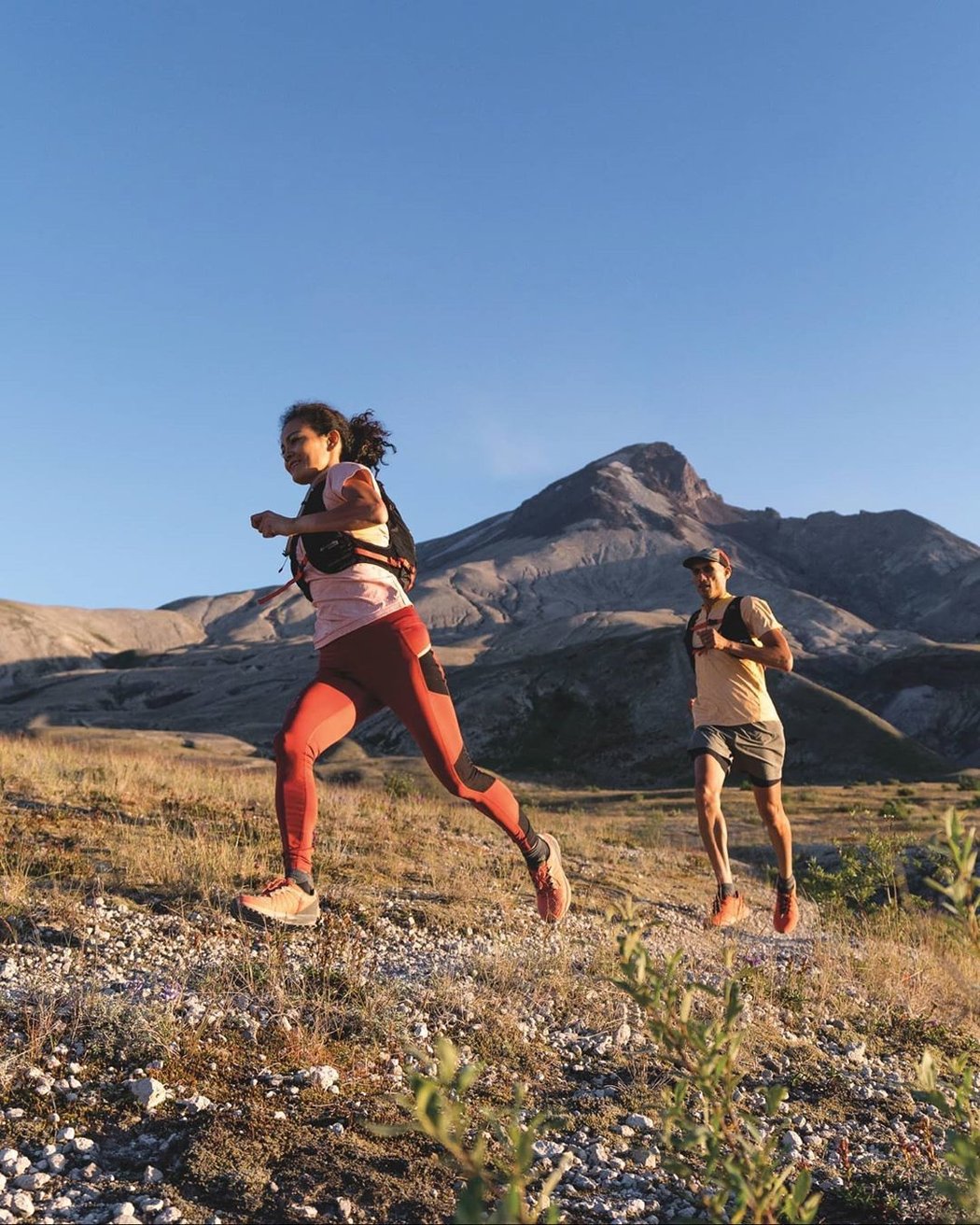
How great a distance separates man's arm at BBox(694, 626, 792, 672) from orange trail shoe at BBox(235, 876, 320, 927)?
11.1ft

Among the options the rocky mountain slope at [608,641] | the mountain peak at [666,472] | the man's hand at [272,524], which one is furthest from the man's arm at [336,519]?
the mountain peak at [666,472]

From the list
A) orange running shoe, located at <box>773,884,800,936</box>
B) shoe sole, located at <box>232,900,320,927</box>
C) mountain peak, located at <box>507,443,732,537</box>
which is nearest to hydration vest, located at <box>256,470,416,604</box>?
shoe sole, located at <box>232,900,320,927</box>

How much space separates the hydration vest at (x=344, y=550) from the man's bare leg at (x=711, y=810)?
276cm

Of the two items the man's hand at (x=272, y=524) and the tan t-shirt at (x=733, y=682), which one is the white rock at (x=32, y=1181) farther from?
the tan t-shirt at (x=733, y=682)

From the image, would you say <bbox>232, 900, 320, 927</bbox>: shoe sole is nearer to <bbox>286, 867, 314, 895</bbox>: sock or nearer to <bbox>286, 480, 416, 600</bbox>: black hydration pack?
<bbox>286, 867, 314, 895</bbox>: sock

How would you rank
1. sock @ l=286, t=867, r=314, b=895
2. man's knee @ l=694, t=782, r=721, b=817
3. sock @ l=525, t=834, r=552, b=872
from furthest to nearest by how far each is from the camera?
man's knee @ l=694, t=782, r=721, b=817 → sock @ l=525, t=834, r=552, b=872 → sock @ l=286, t=867, r=314, b=895

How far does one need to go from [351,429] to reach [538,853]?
2.78 meters

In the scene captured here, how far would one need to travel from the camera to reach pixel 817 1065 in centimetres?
394

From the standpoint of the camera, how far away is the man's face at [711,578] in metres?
7.02

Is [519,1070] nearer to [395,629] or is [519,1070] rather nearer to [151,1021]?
[151,1021]

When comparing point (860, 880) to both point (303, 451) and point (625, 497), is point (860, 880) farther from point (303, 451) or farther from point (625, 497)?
point (625, 497)

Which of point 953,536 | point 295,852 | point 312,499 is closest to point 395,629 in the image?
point 312,499

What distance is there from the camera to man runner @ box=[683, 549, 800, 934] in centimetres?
653

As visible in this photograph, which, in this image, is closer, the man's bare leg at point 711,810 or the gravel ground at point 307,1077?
the gravel ground at point 307,1077
